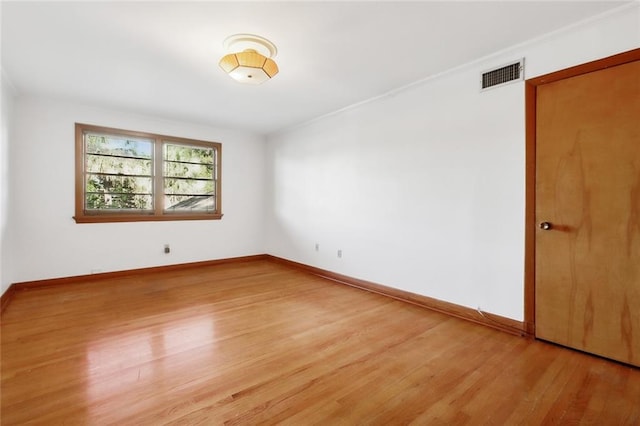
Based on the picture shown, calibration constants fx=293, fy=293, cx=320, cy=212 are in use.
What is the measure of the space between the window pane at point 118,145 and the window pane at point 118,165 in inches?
3.0

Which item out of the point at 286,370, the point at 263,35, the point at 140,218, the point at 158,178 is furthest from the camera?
the point at 158,178

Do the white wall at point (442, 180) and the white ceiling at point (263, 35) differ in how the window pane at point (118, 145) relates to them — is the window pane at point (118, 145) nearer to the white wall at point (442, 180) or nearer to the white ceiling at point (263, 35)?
the white ceiling at point (263, 35)

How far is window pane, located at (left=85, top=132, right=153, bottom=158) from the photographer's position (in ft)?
13.9

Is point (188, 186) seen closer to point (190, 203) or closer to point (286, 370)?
point (190, 203)

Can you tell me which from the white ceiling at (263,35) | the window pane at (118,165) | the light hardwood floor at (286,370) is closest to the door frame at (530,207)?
the light hardwood floor at (286,370)

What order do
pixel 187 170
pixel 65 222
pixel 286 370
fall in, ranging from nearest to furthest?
1. pixel 286 370
2. pixel 65 222
3. pixel 187 170

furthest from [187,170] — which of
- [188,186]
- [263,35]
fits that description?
[263,35]

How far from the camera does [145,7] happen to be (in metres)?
2.04

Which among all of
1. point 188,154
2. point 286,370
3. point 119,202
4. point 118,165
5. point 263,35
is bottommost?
point 286,370

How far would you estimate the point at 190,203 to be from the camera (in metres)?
5.16

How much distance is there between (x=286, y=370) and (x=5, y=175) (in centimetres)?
385

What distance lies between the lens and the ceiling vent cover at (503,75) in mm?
2539

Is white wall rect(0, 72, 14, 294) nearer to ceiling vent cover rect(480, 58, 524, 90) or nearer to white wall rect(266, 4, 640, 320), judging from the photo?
white wall rect(266, 4, 640, 320)

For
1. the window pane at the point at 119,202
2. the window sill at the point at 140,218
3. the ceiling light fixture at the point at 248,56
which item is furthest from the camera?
the window pane at the point at 119,202
